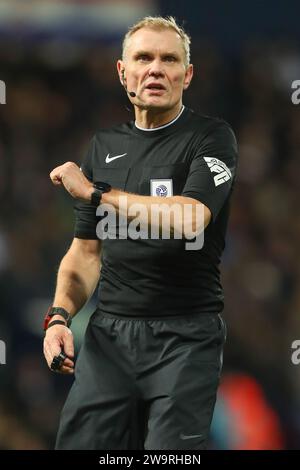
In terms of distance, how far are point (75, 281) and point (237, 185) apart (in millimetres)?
4128

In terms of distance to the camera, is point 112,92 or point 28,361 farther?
point 112,92

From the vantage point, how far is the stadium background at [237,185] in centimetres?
693

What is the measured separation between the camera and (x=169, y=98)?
370 centimetres

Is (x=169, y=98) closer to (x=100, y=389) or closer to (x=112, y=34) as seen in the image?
(x=100, y=389)

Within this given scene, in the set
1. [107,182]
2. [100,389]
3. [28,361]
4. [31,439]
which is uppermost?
[107,182]
